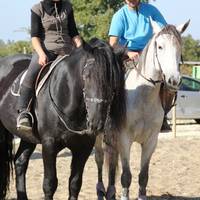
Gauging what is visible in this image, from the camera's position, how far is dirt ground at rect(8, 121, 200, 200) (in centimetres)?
762

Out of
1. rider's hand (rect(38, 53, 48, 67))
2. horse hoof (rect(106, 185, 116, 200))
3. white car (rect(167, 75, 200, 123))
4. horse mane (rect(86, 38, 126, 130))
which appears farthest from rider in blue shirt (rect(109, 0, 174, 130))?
white car (rect(167, 75, 200, 123))

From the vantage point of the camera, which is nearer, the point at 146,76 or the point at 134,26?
the point at 146,76

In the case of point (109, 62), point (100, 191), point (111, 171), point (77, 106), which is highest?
point (109, 62)

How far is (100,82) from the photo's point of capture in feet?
15.6

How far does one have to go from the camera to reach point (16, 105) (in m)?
6.07

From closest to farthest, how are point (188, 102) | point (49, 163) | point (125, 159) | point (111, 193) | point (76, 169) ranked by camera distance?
point (49, 163) < point (76, 169) < point (125, 159) < point (111, 193) < point (188, 102)

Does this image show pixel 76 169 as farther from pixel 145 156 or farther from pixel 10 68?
pixel 10 68

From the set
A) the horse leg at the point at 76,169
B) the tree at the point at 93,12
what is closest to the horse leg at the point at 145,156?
the horse leg at the point at 76,169

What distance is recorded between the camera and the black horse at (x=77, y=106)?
15.7 ft

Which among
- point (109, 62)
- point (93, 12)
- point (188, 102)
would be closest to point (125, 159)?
point (109, 62)

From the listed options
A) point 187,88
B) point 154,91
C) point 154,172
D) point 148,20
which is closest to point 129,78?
point 154,91

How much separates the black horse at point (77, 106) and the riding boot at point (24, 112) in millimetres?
75

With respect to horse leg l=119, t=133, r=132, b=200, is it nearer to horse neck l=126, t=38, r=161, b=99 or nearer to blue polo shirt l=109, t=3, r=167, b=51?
horse neck l=126, t=38, r=161, b=99

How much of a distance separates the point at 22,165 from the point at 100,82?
2485 millimetres
